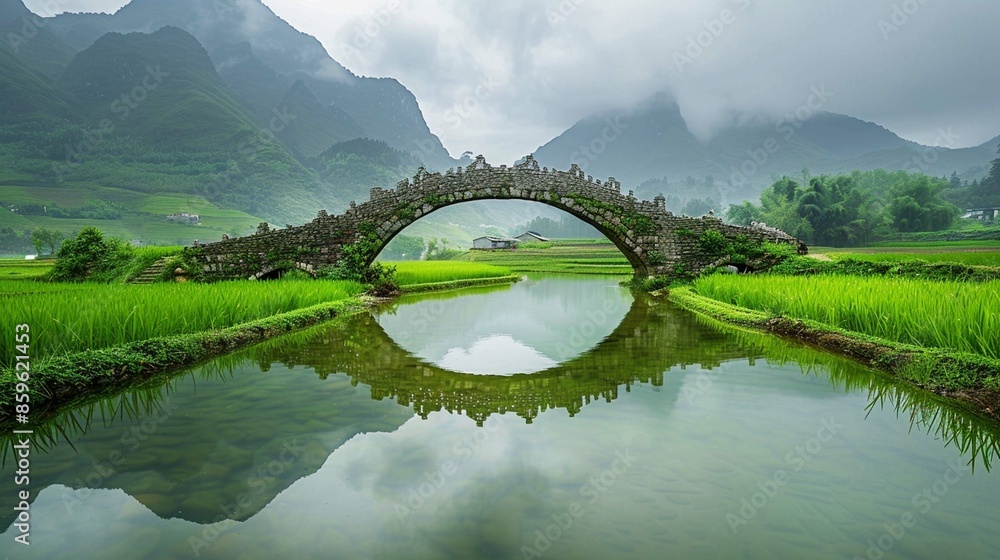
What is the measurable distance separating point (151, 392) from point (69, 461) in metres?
1.78

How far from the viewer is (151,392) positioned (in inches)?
205

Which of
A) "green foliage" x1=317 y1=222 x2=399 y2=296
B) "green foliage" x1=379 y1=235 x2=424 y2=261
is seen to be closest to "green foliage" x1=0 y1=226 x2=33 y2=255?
"green foliage" x1=379 y1=235 x2=424 y2=261

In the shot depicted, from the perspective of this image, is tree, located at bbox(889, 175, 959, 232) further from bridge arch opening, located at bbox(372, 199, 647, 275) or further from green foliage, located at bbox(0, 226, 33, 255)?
green foliage, located at bbox(0, 226, 33, 255)

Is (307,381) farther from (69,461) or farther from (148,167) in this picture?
(148,167)

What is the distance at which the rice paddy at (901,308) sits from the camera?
547 centimetres

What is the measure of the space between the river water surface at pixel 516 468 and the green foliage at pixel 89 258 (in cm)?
1259

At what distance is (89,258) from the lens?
15.5m

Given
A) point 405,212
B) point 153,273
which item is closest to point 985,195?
point 405,212

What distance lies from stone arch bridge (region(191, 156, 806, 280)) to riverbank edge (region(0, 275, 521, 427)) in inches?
369

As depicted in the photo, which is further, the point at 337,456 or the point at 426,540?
the point at 337,456

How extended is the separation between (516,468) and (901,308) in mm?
6355

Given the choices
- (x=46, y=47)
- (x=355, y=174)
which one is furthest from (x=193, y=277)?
(x=46, y=47)

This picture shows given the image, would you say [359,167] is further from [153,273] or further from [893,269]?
[893,269]

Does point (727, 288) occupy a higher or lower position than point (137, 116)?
lower
